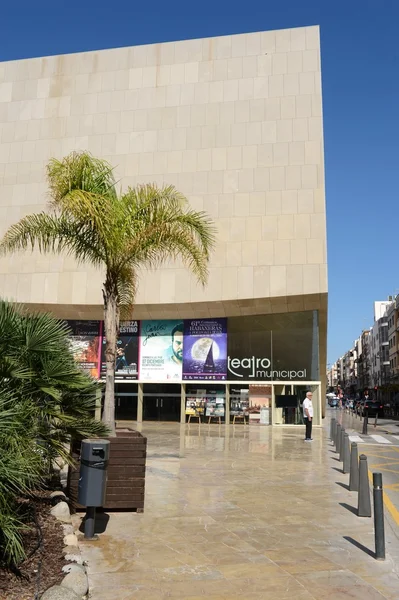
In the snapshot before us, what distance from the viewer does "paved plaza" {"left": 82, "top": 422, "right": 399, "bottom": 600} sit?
487 centimetres

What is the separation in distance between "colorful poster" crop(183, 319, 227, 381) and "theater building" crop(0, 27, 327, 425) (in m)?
0.07

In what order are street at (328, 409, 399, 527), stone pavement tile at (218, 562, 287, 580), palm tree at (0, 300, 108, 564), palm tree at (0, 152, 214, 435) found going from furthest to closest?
1. palm tree at (0, 152, 214, 435)
2. street at (328, 409, 399, 527)
3. palm tree at (0, 300, 108, 564)
4. stone pavement tile at (218, 562, 287, 580)

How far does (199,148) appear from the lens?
2766 centimetres

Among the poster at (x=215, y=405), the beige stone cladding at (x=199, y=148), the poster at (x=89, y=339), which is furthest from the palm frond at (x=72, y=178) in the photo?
the poster at (x=89, y=339)

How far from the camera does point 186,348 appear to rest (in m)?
27.8

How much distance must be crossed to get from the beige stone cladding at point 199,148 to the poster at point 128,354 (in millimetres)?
1416

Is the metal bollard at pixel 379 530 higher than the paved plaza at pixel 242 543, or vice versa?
the metal bollard at pixel 379 530

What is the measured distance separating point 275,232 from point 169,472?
1669cm

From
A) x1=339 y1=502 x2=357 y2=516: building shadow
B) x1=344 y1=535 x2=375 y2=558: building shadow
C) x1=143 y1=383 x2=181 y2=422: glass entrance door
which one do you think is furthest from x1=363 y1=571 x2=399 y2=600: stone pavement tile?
x1=143 y1=383 x2=181 y2=422: glass entrance door

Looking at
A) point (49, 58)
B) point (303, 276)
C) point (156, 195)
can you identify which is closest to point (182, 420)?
point (303, 276)

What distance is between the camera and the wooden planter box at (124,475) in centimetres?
730

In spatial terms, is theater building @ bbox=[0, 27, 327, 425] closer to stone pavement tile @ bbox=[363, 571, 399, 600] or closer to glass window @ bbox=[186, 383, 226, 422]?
glass window @ bbox=[186, 383, 226, 422]

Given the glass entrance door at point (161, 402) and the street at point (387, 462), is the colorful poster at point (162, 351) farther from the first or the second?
the street at point (387, 462)

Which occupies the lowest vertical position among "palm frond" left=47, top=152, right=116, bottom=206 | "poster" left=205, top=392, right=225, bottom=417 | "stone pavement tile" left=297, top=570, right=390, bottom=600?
"stone pavement tile" left=297, top=570, right=390, bottom=600
